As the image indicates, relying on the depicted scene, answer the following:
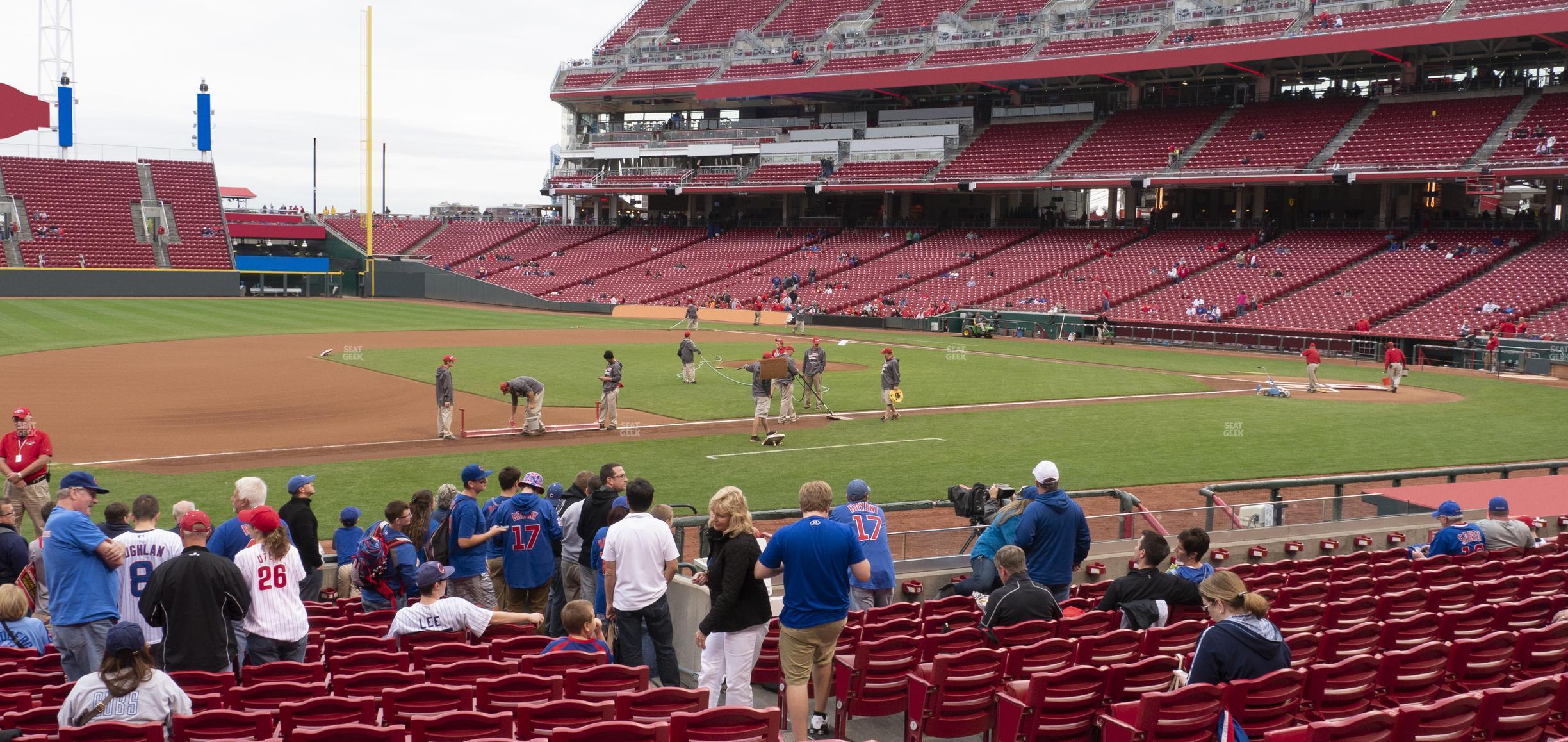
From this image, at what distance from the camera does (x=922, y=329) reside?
5306 cm

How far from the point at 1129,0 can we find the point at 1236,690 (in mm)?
63033

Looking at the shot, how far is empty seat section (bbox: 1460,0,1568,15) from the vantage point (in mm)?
46034

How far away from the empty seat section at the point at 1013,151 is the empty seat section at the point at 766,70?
38.7 feet

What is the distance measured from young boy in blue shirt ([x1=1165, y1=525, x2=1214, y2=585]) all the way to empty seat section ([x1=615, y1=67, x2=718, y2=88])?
67.8 m

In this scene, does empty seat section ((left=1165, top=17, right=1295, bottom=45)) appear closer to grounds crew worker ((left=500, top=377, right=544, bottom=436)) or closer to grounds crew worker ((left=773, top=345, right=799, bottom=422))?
grounds crew worker ((left=773, top=345, right=799, bottom=422))

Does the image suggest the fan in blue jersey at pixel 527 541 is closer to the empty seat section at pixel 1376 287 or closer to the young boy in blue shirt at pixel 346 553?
the young boy in blue shirt at pixel 346 553

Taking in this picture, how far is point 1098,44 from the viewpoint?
59469 mm

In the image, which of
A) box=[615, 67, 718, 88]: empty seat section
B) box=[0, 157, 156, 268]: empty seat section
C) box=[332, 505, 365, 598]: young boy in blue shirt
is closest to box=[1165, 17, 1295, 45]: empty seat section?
box=[615, 67, 718, 88]: empty seat section

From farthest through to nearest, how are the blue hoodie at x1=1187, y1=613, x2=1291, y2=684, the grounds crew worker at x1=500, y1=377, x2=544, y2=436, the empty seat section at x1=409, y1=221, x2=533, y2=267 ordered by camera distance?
the empty seat section at x1=409, y1=221, x2=533, y2=267 < the grounds crew worker at x1=500, y1=377, x2=544, y2=436 < the blue hoodie at x1=1187, y1=613, x2=1291, y2=684

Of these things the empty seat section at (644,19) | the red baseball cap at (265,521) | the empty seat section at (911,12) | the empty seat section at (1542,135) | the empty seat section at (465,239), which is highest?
the empty seat section at (644,19)

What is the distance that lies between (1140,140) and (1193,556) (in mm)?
55189

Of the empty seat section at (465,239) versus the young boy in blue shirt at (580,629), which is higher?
the empty seat section at (465,239)

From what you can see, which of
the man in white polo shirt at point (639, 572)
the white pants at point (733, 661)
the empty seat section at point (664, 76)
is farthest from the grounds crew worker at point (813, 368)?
the empty seat section at point (664, 76)

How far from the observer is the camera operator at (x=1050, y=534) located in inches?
362
